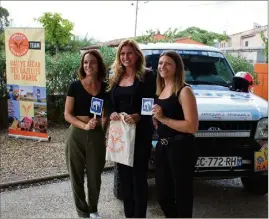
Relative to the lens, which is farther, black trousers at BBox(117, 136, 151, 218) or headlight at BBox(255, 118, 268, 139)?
headlight at BBox(255, 118, 268, 139)

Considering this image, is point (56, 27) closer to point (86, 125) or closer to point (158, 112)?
point (86, 125)

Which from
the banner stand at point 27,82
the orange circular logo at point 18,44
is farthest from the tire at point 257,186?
the orange circular logo at point 18,44

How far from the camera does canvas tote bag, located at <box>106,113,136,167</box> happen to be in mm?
3311

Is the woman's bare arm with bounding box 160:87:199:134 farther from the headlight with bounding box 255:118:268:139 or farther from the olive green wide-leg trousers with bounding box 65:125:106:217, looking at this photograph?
the headlight with bounding box 255:118:268:139

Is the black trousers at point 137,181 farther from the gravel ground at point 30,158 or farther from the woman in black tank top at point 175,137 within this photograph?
the gravel ground at point 30,158

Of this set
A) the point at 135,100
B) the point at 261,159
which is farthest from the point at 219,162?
the point at 135,100

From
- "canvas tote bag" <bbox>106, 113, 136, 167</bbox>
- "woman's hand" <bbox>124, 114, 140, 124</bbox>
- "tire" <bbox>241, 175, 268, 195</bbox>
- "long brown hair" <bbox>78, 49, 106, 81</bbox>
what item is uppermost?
"long brown hair" <bbox>78, 49, 106, 81</bbox>

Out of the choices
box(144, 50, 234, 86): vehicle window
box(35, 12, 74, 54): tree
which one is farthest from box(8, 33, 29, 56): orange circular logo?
box(35, 12, 74, 54): tree

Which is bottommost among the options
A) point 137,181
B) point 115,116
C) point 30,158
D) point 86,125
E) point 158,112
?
point 30,158

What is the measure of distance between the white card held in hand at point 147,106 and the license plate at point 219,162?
3.51ft

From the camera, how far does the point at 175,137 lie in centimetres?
301

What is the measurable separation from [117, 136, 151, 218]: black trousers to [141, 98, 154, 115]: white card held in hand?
0.30m

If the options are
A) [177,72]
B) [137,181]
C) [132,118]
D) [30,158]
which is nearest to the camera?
[177,72]

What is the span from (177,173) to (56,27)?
18218 millimetres
